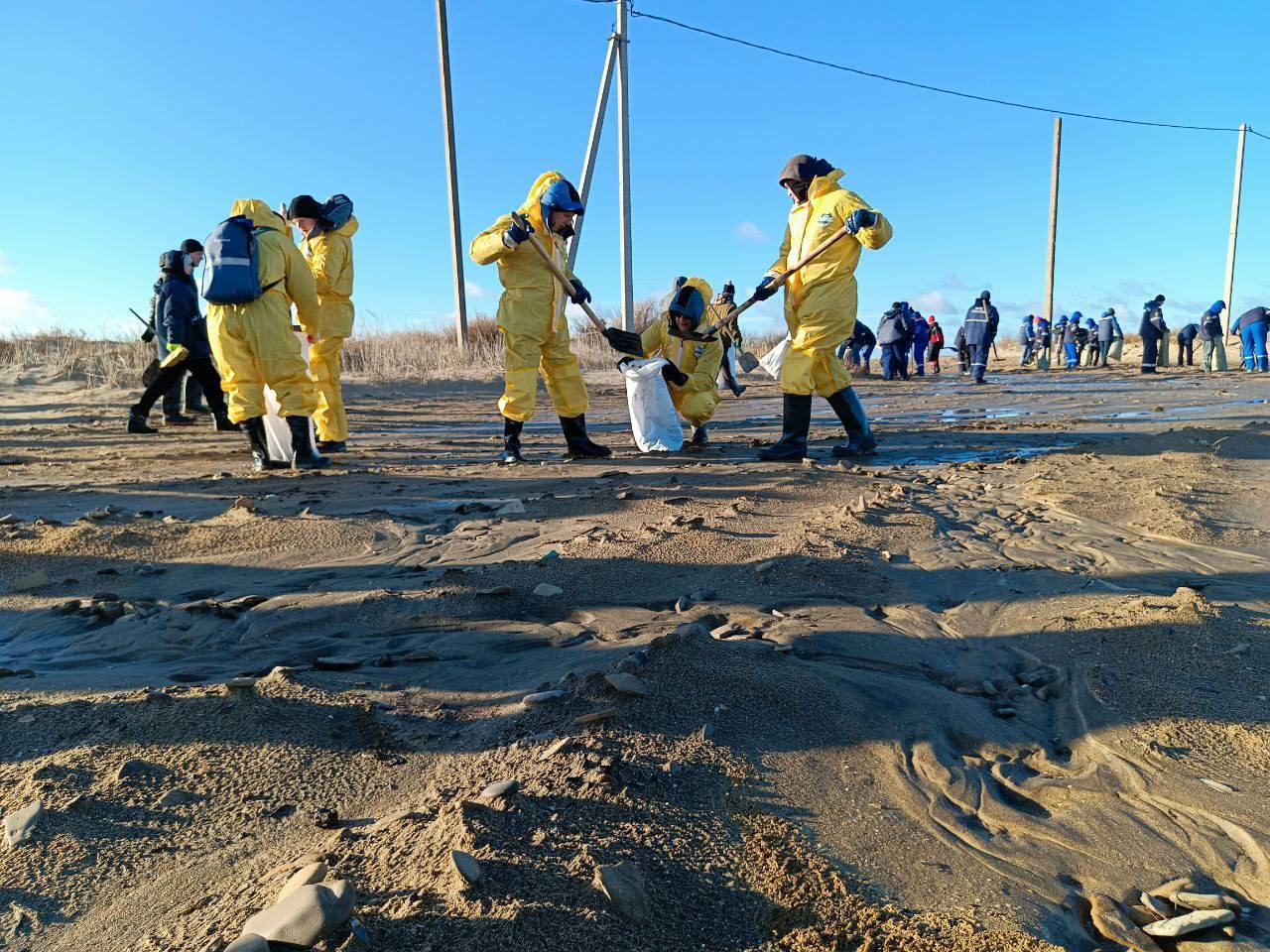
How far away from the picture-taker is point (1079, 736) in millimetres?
2131

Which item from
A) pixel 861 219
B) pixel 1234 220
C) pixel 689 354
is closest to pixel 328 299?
pixel 689 354

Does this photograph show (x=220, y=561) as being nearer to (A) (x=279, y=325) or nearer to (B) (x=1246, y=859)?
(A) (x=279, y=325)

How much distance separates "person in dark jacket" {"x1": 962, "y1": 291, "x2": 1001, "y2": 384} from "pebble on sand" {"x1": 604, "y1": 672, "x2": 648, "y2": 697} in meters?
16.8

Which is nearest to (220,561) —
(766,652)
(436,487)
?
(436,487)

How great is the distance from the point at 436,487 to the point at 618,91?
13250 millimetres

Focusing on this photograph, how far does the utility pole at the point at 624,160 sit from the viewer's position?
16.2 metres

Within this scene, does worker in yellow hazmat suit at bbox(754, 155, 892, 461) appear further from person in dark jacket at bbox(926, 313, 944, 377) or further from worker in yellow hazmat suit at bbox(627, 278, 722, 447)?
person in dark jacket at bbox(926, 313, 944, 377)

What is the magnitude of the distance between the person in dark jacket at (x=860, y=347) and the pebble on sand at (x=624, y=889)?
60.7ft

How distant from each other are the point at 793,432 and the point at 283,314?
11.8 ft

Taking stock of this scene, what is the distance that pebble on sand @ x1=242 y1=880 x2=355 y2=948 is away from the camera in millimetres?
1262

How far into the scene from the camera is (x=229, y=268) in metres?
5.45

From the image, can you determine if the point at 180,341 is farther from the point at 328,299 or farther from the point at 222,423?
the point at 328,299

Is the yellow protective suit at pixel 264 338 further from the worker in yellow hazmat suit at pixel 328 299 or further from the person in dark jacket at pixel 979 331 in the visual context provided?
the person in dark jacket at pixel 979 331

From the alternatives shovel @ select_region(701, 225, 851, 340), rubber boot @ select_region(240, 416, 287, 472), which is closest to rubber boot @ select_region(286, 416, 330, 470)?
rubber boot @ select_region(240, 416, 287, 472)
